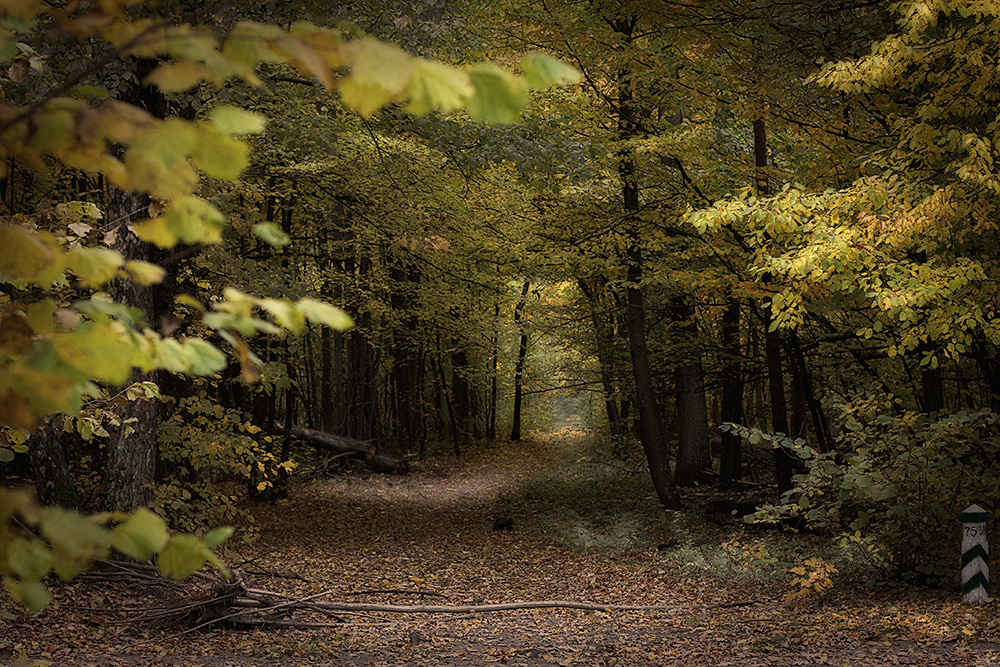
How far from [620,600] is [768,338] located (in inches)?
168

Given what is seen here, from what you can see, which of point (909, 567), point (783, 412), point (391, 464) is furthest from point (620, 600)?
point (391, 464)

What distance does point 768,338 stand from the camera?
10719mm

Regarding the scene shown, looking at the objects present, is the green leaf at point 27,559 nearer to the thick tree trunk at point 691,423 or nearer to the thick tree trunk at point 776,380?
the thick tree trunk at point 776,380

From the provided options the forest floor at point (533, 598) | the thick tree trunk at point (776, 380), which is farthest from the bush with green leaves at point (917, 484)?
the thick tree trunk at point (776, 380)

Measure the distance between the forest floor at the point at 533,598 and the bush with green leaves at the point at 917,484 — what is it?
1.30 ft

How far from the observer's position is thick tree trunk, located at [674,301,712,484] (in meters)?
14.2

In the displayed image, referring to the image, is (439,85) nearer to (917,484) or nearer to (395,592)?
(917,484)

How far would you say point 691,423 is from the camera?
1466 centimetres

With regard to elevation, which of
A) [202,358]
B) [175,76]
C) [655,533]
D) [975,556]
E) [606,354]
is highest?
[606,354]

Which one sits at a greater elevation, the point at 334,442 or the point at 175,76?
the point at 175,76

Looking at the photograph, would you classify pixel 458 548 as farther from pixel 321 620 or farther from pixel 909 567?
pixel 909 567

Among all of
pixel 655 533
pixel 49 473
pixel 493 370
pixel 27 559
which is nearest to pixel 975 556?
pixel 655 533

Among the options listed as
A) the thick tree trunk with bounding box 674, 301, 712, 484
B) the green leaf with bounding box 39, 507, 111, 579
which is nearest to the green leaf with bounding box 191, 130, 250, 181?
the green leaf with bounding box 39, 507, 111, 579

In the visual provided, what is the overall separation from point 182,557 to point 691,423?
45.7 ft
